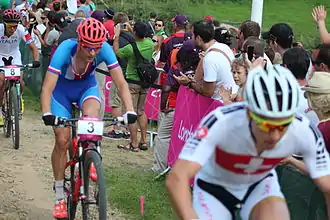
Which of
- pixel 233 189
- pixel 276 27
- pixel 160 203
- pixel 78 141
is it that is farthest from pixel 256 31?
pixel 233 189

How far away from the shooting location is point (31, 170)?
9266mm

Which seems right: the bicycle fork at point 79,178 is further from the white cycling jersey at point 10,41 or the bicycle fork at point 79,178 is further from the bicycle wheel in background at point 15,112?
the white cycling jersey at point 10,41

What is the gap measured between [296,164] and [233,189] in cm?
67

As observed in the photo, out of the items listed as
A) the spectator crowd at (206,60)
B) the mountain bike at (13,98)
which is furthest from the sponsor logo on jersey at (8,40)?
the spectator crowd at (206,60)

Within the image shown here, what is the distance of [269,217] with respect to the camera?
3.96 meters

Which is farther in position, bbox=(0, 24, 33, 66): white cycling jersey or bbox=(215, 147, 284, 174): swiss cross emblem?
bbox=(0, 24, 33, 66): white cycling jersey

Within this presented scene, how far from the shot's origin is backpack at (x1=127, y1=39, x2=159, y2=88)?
10.4 meters

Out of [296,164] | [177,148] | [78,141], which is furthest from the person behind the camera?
[177,148]

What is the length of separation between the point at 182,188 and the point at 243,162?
605 mm

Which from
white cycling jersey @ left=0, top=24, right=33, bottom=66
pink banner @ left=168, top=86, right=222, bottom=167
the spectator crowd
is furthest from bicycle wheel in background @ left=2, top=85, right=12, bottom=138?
pink banner @ left=168, top=86, right=222, bottom=167

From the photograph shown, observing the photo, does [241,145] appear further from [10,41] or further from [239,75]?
[10,41]

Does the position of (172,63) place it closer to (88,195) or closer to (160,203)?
(160,203)

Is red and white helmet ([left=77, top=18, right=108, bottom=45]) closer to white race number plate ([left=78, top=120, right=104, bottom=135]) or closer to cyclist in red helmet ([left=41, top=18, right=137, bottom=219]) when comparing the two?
cyclist in red helmet ([left=41, top=18, right=137, bottom=219])

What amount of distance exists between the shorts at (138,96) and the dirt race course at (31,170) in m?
0.73
